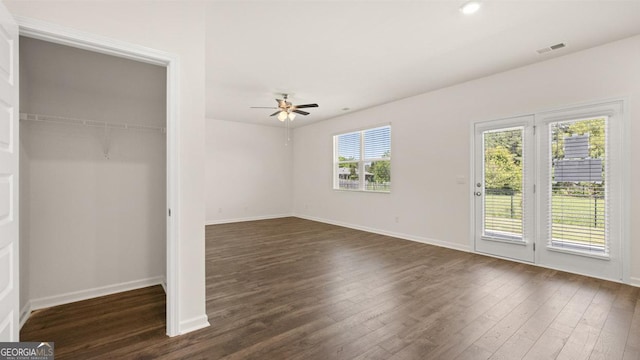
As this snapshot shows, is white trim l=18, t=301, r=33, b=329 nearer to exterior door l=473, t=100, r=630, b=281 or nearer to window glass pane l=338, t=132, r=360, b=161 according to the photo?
exterior door l=473, t=100, r=630, b=281

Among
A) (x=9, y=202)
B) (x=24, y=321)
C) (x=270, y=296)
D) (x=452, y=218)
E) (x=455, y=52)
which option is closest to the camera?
(x=9, y=202)

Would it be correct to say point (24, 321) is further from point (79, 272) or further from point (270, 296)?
point (270, 296)

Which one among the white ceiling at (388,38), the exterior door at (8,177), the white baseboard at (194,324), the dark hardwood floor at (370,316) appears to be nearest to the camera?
the exterior door at (8,177)

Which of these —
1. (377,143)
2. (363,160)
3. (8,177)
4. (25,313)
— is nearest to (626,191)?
(377,143)

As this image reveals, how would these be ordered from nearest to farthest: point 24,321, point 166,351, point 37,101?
point 166,351, point 24,321, point 37,101

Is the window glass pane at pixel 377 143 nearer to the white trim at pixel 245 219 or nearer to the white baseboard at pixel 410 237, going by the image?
the white baseboard at pixel 410 237

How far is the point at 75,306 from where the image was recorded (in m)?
2.61

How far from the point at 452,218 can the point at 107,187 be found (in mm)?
4898

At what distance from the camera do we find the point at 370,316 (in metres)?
2.43

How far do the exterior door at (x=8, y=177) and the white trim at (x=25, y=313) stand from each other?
1045 millimetres

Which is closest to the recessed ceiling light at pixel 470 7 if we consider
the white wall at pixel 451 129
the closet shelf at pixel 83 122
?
the white wall at pixel 451 129

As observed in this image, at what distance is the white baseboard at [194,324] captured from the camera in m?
2.15

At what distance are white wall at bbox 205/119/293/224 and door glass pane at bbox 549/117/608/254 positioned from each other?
6.41m

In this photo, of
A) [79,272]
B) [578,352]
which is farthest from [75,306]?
[578,352]
